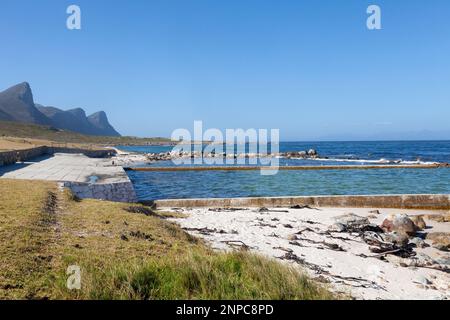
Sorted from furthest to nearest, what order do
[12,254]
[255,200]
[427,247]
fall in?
[255,200] → [427,247] → [12,254]

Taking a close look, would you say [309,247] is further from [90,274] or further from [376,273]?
[90,274]

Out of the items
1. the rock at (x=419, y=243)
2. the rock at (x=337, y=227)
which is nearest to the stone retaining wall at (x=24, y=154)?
the rock at (x=337, y=227)

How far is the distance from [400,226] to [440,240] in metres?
1.49

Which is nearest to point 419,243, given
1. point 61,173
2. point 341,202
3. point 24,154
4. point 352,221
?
point 352,221

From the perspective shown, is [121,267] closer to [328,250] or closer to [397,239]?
[328,250]

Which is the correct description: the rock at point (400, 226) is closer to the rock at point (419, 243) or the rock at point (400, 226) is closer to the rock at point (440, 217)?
the rock at point (419, 243)

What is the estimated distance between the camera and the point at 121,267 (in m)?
5.46

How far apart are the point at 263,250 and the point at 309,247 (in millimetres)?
1701

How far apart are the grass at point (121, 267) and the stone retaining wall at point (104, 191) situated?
742cm

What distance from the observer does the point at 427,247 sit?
11.2 m

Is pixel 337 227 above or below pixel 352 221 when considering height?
below

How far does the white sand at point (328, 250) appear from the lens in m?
6.97

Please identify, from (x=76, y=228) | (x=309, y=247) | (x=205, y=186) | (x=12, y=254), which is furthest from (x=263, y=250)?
(x=205, y=186)
